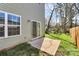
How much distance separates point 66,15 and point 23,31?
3.58ft

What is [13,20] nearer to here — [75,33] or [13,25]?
[13,25]

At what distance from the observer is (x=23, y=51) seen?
3451 millimetres

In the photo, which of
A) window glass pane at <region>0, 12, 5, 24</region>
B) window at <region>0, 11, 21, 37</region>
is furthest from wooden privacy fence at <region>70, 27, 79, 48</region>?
window glass pane at <region>0, 12, 5, 24</region>

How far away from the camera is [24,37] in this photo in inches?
135

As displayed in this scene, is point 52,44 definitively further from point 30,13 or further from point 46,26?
point 30,13

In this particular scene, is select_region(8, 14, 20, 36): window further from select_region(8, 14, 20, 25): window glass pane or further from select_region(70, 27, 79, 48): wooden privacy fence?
select_region(70, 27, 79, 48): wooden privacy fence

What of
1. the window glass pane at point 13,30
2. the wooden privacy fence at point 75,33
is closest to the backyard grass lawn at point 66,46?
the wooden privacy fence at point 75,33

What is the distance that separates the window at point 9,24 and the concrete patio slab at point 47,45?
1.68 ft

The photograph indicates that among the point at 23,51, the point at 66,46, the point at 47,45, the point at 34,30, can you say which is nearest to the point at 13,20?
the point at 34,30

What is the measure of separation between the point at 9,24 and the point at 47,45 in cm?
102

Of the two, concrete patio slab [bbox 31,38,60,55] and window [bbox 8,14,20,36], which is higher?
window [bbox 8,14,20,36]

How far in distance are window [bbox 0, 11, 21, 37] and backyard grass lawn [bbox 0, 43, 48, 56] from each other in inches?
13.3

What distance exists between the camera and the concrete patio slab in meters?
3.48

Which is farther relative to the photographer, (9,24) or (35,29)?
(35,29)
